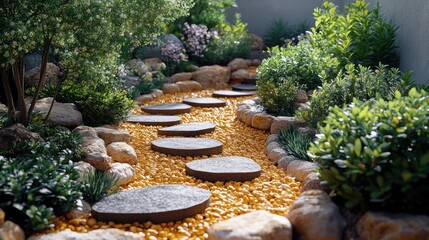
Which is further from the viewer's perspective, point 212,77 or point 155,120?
point 212,77

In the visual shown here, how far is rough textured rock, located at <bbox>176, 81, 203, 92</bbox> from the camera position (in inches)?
388

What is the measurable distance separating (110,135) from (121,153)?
0.53 m

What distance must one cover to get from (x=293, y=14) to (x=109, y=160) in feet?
29.4

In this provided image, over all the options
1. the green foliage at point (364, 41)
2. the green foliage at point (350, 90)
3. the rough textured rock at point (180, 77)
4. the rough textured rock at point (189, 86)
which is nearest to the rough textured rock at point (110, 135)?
the green foliage at point (350, 90)

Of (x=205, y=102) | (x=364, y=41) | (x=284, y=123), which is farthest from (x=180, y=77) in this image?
(x=284, y=123)

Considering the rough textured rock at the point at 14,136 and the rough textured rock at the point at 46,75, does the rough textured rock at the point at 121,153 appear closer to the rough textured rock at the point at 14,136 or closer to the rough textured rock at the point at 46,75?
the rough textured rock at the point at 14,136

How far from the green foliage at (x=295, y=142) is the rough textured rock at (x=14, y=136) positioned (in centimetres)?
250

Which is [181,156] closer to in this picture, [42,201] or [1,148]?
[1,148]

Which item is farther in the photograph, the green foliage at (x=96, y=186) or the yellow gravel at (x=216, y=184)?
the green foliage at (x=96, y=186)

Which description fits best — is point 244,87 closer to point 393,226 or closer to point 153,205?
point 153,205

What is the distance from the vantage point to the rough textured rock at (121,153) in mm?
5391

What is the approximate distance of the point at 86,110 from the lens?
6.48 meters

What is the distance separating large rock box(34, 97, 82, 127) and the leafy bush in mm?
3126

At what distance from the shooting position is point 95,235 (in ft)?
11.5
